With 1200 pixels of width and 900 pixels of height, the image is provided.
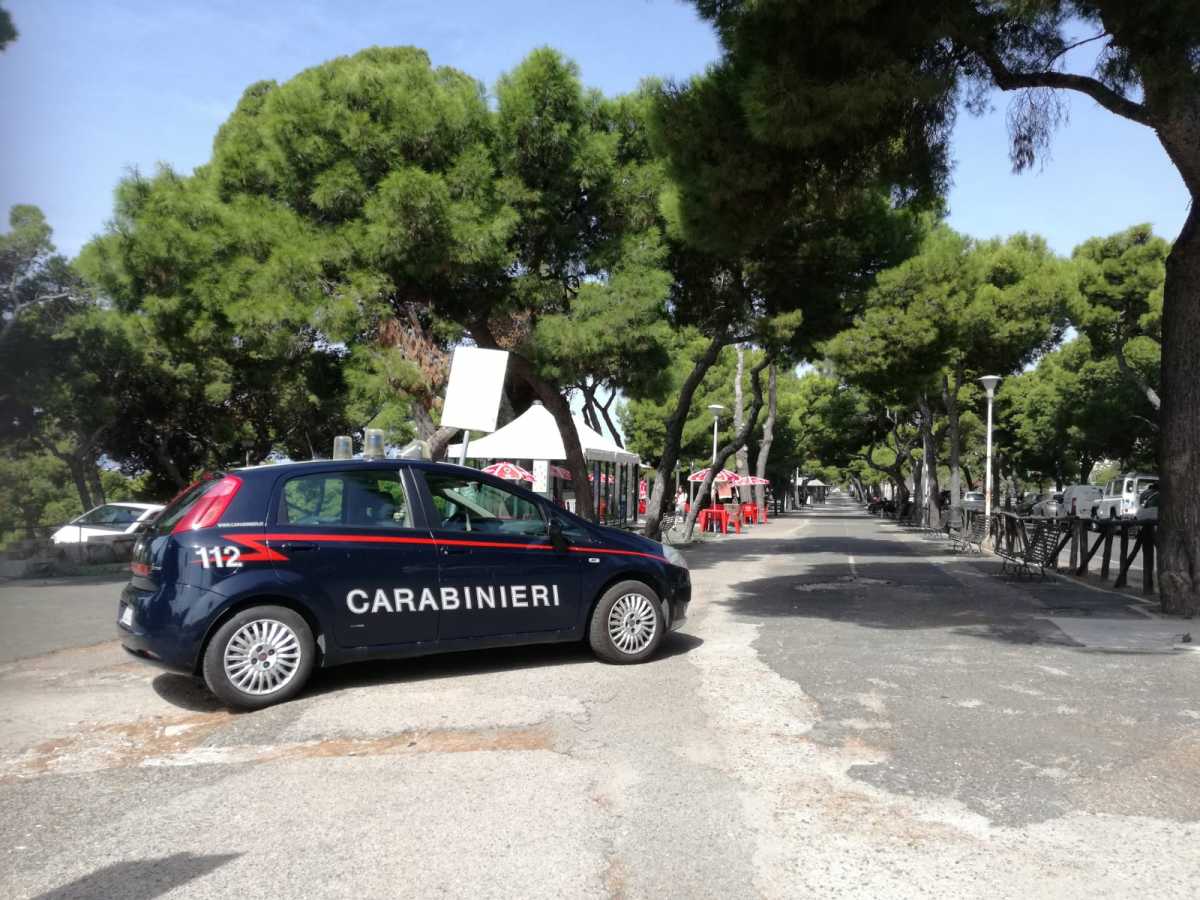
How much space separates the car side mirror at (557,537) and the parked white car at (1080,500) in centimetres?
4203

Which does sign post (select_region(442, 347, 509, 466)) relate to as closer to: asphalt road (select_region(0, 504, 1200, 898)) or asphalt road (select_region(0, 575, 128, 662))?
asphalt road (select_region(0, 504, 1200, 898))

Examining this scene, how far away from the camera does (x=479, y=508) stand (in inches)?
292

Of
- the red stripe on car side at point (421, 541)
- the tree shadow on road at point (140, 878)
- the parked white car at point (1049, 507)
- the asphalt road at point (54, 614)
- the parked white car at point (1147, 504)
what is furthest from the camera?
the parked white car at point (1049, 507)

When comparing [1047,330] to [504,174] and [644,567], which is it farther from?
[644,567]

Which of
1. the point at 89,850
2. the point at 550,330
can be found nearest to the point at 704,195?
the point at 550,330

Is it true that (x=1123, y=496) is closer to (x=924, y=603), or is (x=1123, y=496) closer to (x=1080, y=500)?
(x=1080, y=500)

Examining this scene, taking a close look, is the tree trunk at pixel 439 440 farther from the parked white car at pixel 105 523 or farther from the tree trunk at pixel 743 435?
the tree trunk at pixel 743 435

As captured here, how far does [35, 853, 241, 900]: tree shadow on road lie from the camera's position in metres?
3.60

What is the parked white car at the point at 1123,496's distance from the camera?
1469 inches

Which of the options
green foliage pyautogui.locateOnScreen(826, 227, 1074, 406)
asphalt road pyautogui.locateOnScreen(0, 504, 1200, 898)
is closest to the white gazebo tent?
green foliage pyautogui.locateOnScreen(826, 227, 1074, 406)

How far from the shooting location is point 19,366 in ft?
39.1

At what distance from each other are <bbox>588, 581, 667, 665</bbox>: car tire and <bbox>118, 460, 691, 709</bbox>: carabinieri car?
11 millimetres

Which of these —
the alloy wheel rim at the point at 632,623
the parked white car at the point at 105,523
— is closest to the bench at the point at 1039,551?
the alloy wheel rim at the point at 632,623

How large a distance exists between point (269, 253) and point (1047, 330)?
23.1m
